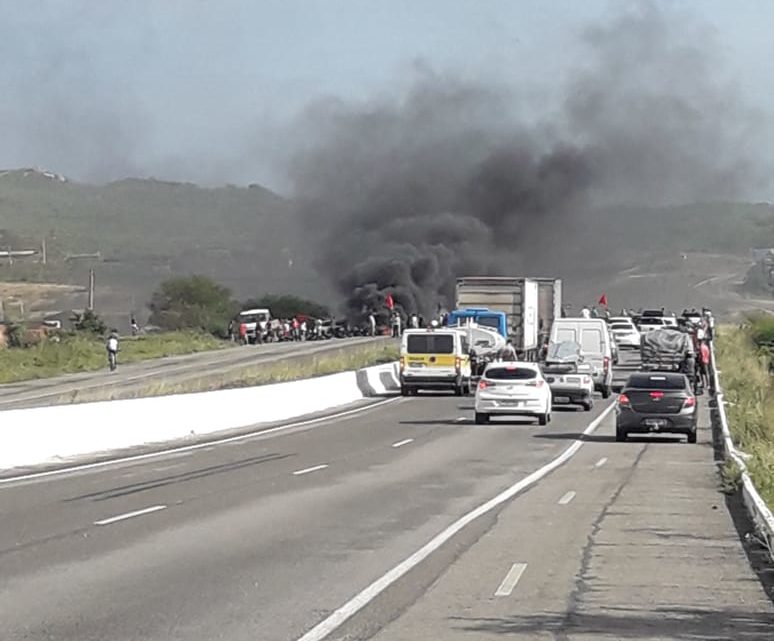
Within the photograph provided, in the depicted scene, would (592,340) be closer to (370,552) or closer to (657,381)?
(657,381)

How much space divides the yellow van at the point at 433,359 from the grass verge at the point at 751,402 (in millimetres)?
8867

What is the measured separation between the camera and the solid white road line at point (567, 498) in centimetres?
1995

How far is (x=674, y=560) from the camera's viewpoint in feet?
46.7

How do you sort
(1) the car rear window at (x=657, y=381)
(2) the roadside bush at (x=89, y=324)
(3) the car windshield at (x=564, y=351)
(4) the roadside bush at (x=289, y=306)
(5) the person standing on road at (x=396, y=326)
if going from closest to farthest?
(1) the car rear window at (x=657, y=381) < (3) the car windshield at (x=564, y=351) < (5) the person standing on road at (x=396, y=326) < (2) the roadside bush at (x=89, y=324) < (4) the roadside bush at (x=289, y=306)

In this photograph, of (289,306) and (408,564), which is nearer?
(408,564)

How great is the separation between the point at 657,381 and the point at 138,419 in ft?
38.1

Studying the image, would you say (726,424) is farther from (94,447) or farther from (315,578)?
(315,578)

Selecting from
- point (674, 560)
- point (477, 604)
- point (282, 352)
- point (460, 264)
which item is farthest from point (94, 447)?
point (460, 264)

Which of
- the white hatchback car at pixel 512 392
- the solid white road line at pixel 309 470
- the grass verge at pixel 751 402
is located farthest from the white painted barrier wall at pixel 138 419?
the grass verge at pixel 751 402

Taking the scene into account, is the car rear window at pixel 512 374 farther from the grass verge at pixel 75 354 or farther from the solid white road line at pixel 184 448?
the grass verge at pixel 75 354

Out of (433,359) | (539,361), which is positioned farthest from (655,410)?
(539,361)

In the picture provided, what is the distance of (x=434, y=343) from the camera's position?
165 ft

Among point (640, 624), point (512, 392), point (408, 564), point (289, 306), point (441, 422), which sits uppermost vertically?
point (289, 306)

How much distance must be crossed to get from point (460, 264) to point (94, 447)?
69275 millimetres
